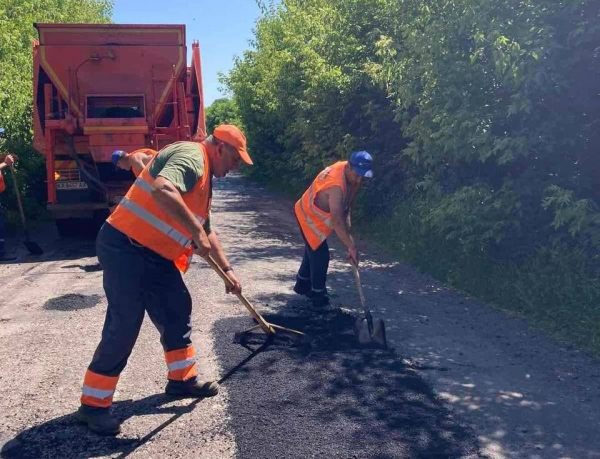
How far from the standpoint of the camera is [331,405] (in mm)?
4125

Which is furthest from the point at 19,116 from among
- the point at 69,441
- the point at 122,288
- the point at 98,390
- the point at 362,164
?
the point at 69,441

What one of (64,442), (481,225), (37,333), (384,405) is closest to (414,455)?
(384,405)

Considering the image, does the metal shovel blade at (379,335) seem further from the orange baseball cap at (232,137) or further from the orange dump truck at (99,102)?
the orange dump truck at (99,102)

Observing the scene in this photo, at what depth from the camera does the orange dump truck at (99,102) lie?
970cm

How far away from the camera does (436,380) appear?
4.66 metres

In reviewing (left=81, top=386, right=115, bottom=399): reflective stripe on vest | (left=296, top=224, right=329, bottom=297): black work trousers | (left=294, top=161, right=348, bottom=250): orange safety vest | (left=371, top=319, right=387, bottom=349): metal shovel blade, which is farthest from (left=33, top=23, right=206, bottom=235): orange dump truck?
(left=81, top=386, right=115, bottom=399): reflective stripe on vest

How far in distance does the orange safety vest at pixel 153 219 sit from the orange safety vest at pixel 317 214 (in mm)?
2377

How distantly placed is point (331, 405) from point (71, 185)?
7047mm

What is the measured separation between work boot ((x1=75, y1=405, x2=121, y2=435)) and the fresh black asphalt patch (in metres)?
0.65

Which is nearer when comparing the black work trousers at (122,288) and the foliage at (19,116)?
the black work trousers at (122,288)

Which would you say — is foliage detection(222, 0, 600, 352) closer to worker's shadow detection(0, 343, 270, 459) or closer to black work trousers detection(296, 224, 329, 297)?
black work trousers detection(296, 224, 329, 297)

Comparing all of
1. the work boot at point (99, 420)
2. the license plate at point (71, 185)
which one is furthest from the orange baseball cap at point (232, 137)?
the license plate at point (71, 185)

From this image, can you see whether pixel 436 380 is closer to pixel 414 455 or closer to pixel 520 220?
pixel 414 455

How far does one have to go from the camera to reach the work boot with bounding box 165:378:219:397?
13.8ft
